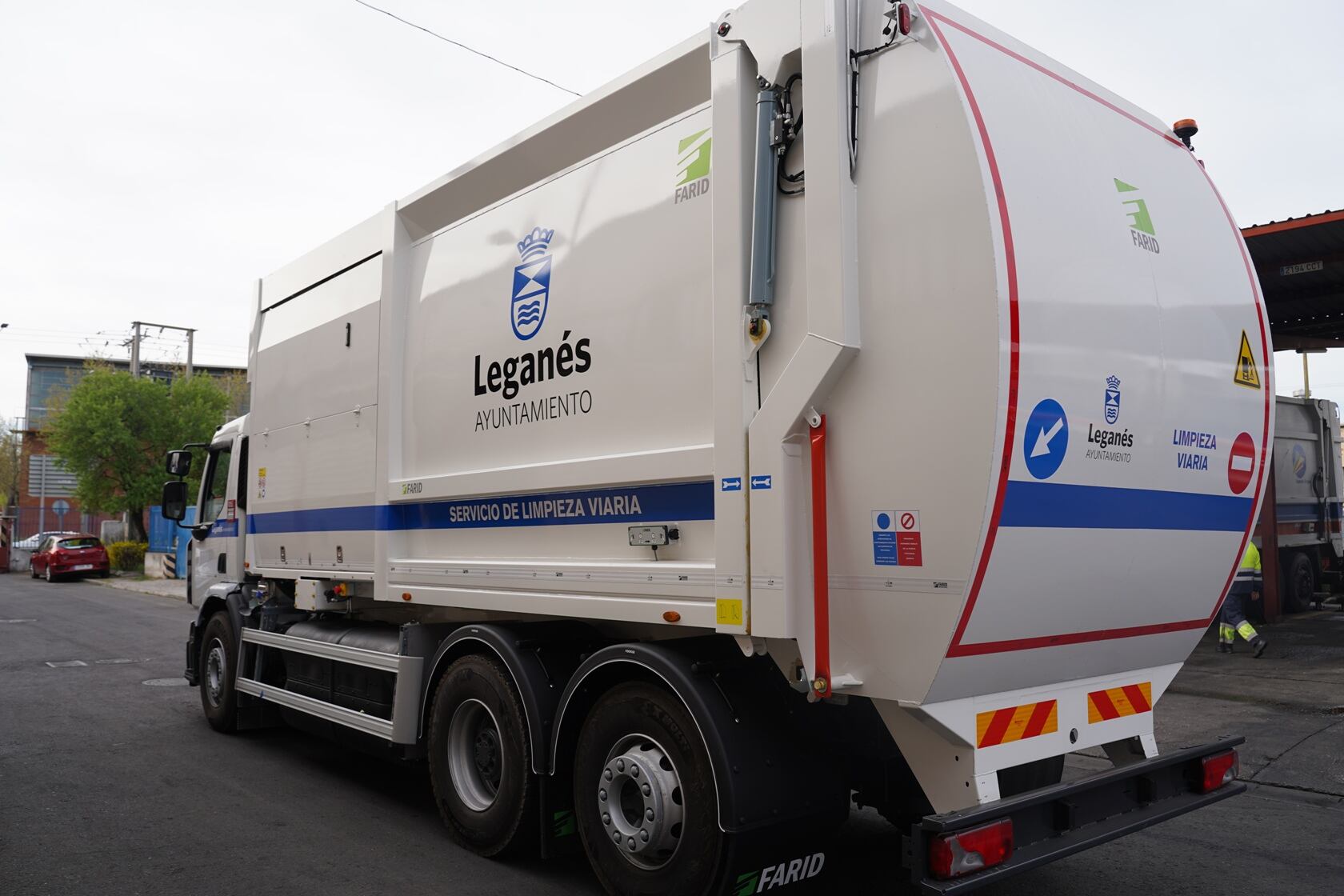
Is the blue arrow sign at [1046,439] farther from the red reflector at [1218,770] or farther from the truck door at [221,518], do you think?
the truck door at [221,518]

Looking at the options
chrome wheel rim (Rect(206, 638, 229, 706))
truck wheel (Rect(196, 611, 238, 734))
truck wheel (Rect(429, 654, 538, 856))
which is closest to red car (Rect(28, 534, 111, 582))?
truck wheel (Rect(196, 611, 238, 734))

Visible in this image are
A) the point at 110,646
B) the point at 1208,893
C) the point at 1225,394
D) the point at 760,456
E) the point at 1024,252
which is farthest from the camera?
the point at 110,646

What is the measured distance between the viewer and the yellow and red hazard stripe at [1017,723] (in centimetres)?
365

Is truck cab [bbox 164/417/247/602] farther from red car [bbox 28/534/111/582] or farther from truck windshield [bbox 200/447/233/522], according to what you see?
red car [bbox 28/534/111/582]

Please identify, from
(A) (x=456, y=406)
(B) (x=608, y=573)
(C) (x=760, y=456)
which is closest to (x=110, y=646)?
(A) (x=456, y=406)

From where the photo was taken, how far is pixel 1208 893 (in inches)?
184

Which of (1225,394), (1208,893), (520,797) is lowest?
(1208,893)

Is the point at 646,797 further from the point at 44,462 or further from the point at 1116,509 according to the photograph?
the point at 44,462

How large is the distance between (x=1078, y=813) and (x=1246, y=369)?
209 centimetres

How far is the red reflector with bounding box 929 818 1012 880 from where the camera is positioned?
329 cm

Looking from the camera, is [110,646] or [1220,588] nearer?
[1220,588]

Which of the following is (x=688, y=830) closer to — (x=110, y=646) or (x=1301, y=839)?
(x=1301, y=839)

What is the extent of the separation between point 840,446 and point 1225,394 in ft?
6.24

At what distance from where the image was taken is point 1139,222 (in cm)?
409
